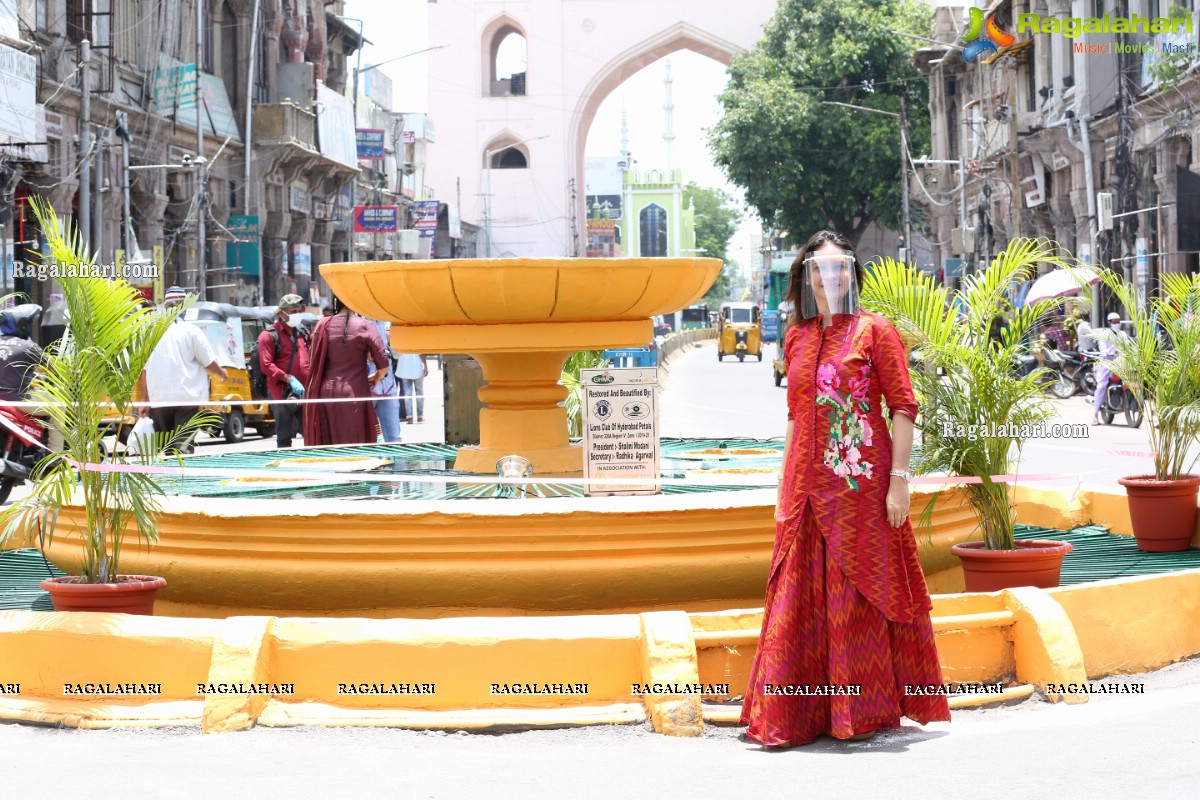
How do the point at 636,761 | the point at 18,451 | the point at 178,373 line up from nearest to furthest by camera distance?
the point at 636,761 < the point at 178,373 < the point at 18,451

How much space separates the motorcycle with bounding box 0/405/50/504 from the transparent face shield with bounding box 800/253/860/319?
694 centimetres

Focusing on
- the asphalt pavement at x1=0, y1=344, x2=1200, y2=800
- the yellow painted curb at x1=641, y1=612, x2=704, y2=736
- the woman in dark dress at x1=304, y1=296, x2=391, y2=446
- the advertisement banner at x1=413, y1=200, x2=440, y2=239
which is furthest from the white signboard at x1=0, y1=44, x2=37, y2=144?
the advertisement banner at x1=413, y1=200, x2=440, y2=239

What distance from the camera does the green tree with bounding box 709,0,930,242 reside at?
4609 centimetres

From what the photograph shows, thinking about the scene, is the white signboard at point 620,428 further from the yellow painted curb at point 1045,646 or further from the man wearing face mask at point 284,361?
the man wearing face mask at point 284,361

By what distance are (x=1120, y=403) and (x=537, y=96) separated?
162ft

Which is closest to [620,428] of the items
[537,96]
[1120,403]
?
[1120,403]

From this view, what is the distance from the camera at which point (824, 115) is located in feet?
151

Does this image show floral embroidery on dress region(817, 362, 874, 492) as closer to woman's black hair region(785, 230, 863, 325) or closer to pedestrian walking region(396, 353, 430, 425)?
woman's black hair region(785, 230, 863, 325)

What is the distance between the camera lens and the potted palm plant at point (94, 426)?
5184 millimetres

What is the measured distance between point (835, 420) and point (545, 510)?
1.48 meters

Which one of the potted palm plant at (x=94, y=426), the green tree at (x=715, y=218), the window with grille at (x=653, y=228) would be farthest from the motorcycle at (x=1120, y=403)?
the green tree at (x=715, y=218)

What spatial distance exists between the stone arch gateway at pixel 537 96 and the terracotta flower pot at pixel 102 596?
2288 inches

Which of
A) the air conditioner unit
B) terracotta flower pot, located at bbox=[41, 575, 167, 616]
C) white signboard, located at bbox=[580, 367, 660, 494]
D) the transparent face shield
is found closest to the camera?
the transparent face shield

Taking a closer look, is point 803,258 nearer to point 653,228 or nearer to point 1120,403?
point 1120,403
